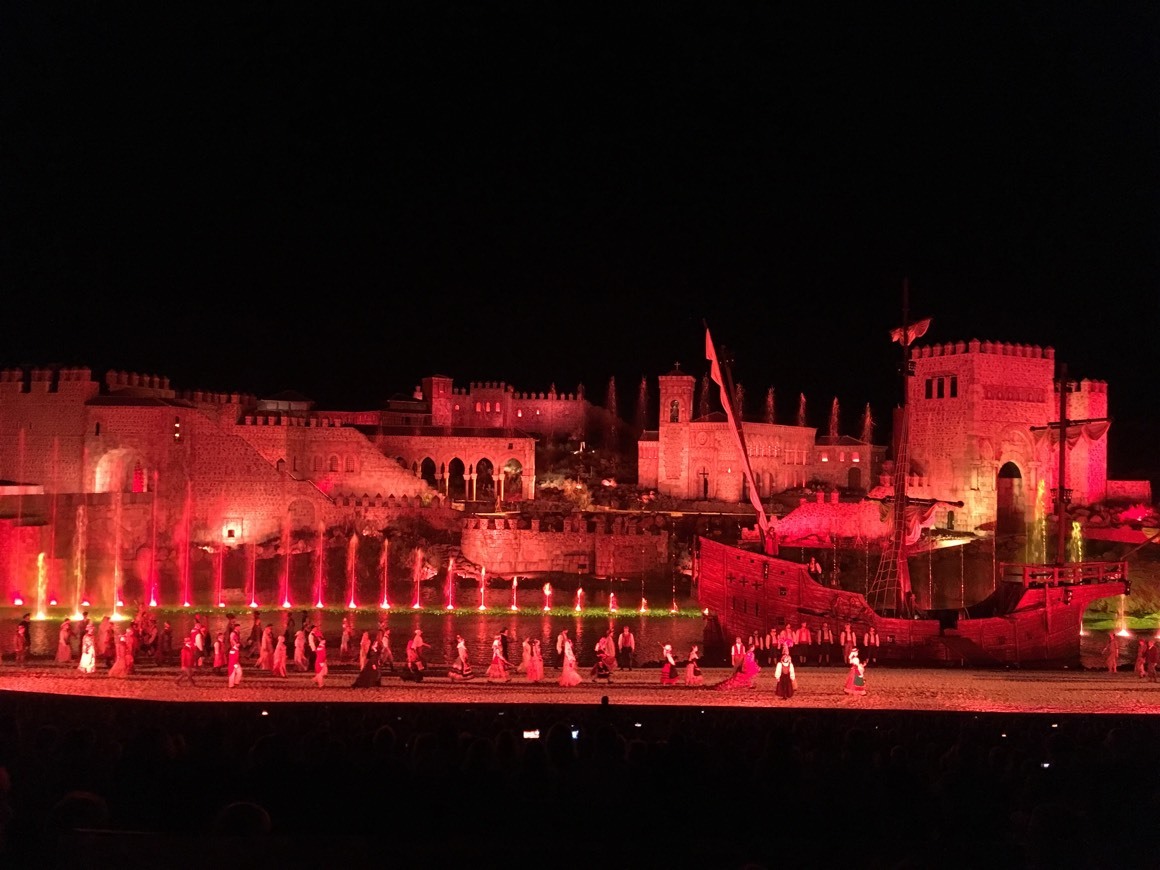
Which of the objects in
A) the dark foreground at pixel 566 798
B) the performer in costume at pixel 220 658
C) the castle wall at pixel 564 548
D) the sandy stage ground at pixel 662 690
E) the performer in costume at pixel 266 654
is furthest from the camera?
the castle wall at pixel 564 548

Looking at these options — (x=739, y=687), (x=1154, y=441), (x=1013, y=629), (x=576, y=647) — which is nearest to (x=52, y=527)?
(x=576, y=647)

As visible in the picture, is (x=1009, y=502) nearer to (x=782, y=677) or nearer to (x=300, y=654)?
(x=782, y=677)

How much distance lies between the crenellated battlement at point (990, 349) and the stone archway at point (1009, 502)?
3.51m

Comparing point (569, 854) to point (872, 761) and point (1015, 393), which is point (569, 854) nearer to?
point (872, 761)

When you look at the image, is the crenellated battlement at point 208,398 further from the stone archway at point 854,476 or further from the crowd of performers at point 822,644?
the crowd of performers at point 822,644

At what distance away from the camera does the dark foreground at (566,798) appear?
3.51m

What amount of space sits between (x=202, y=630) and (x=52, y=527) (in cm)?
1648

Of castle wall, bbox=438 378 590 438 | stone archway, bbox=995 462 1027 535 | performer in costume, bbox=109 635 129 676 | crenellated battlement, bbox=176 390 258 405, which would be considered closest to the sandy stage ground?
performer in costume, bbox=109 635 129 676

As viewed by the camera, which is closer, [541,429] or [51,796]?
[51,796]

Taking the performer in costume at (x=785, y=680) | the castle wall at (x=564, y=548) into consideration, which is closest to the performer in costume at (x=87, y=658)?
the performer in costume at (x=785, y=680)

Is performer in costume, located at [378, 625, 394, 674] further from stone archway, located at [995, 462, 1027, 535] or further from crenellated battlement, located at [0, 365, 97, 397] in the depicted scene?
crenellated battlement, located at [0, 365, 97, 397]

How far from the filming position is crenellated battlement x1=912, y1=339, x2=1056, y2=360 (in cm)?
3288

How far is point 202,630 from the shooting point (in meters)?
16.1

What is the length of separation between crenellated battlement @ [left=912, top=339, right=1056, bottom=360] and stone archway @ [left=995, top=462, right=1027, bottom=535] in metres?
3.51
